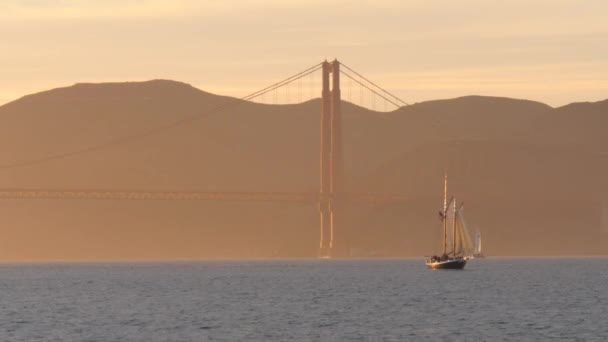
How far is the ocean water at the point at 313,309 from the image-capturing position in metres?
79.4

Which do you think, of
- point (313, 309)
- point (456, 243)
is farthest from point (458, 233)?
point (313, 309)

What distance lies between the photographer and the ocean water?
260 feet

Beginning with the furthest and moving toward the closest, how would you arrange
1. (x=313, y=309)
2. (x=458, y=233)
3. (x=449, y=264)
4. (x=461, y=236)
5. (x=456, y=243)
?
(x=456, y=243), (x=458, y=233), (x=461, y=236), (x=449, y=264), (x=313, y=309)

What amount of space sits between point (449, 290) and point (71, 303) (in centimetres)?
2855

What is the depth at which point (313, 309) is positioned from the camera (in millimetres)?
97250

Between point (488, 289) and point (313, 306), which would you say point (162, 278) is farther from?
point (313, 306)

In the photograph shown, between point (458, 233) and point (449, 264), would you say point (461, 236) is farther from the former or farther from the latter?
point (449, 264)

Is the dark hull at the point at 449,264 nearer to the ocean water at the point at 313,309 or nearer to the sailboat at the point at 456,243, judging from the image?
the sailboat at the point at 456,243

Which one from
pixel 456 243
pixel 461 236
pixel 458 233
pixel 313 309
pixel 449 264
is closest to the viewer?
pixel 313 309

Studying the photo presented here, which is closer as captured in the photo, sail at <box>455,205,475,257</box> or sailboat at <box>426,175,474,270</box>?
sailboat at <box>426,175,474,270</box>

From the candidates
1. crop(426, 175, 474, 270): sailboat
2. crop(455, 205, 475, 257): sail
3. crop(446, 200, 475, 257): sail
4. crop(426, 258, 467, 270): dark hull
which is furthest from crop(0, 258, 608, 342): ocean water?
crop(446, 200, 475, 257): sail

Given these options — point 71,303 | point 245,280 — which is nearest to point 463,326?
point 71,303

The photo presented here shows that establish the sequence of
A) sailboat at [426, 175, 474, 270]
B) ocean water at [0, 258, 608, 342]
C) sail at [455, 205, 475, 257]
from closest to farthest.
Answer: ocean water at [0, 258, 608, 342]
sailboat at [426, 175, 474, 270]
sail at [455, 205, 475, 257]

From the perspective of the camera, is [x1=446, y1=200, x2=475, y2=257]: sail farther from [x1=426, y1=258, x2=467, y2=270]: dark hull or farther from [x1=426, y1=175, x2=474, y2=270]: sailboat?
[x1=426, y1=258, x2=467, y2=270]: dark hull
